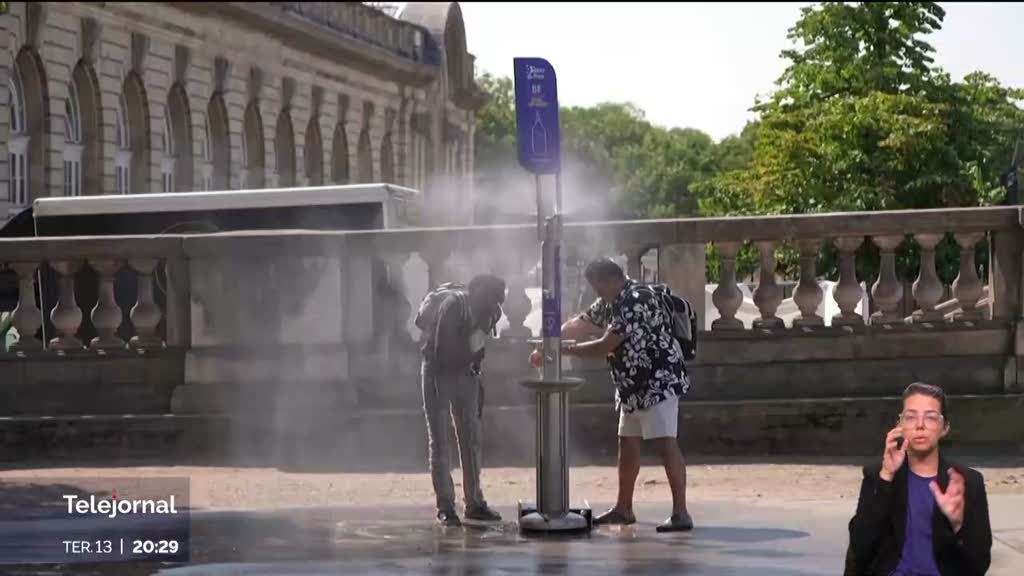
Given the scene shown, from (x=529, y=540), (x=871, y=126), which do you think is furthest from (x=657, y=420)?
(x=871, y=126)

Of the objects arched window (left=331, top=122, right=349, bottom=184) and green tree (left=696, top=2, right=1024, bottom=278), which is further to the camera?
arched window (left=331, top=122, right=349, bottom=184)

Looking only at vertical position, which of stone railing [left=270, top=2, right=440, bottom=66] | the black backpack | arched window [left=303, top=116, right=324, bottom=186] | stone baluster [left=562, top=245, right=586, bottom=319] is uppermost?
stone railing [left=270, top=2, right=440, bottom=66]

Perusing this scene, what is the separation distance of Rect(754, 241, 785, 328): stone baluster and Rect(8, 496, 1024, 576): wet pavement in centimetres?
253

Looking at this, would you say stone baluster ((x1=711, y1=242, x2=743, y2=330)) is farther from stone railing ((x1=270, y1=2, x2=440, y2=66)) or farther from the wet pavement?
stone railing ((x1=270, y1=2, x2=440, y2=66))

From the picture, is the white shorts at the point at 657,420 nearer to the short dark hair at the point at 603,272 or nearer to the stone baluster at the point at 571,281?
the short dark hair at the point at 603,272

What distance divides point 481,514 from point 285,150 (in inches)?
2068

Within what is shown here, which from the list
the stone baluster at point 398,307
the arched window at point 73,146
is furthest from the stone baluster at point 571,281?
the arched window at point 73,146

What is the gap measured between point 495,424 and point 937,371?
3.10 m

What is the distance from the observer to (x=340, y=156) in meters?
72.1

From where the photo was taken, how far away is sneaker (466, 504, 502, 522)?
13148 mm

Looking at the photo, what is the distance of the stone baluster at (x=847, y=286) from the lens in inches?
631

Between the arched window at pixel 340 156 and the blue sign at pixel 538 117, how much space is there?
5894 centimetres

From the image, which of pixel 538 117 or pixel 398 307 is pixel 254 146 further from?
pixel 538 117

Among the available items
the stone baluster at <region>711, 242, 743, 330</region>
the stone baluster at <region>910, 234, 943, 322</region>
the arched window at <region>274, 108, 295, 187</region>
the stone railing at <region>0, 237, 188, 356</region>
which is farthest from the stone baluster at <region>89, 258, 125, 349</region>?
Result: the arched window at <region>274, 108, 295, 187</region>
